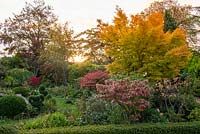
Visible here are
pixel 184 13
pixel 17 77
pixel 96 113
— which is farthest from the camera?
pixel 184 13

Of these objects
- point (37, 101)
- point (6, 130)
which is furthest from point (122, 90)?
point (37, 101)

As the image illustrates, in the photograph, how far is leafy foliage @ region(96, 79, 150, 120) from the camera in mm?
11125

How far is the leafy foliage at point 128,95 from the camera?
36.5 ft

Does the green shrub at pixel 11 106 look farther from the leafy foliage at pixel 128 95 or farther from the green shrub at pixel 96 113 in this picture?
the leafy foliage at pixel 128 95

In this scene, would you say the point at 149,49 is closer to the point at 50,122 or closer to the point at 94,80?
the point at 94,80

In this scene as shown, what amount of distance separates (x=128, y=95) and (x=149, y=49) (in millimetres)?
4178

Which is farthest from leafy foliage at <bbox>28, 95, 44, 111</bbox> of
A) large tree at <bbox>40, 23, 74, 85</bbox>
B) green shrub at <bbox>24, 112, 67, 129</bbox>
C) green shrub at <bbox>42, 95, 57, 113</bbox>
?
large tree at <bbox>40, 23, 74, 85</bbox>

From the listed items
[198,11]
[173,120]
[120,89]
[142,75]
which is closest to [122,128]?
[120,89]

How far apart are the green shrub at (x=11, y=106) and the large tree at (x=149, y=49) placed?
4.22 metres

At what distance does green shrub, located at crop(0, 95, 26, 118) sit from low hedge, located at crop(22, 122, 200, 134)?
4356mm

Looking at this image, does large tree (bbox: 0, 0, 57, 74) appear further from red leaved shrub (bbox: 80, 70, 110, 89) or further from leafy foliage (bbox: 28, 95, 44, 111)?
leafy foliage (bbox: 28, 95, 44, 111)

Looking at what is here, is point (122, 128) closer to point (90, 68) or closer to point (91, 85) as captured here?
point (91, 85)

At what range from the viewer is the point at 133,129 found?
1041cm

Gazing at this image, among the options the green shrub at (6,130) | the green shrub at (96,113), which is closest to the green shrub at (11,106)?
the green shrub at (96,113)
